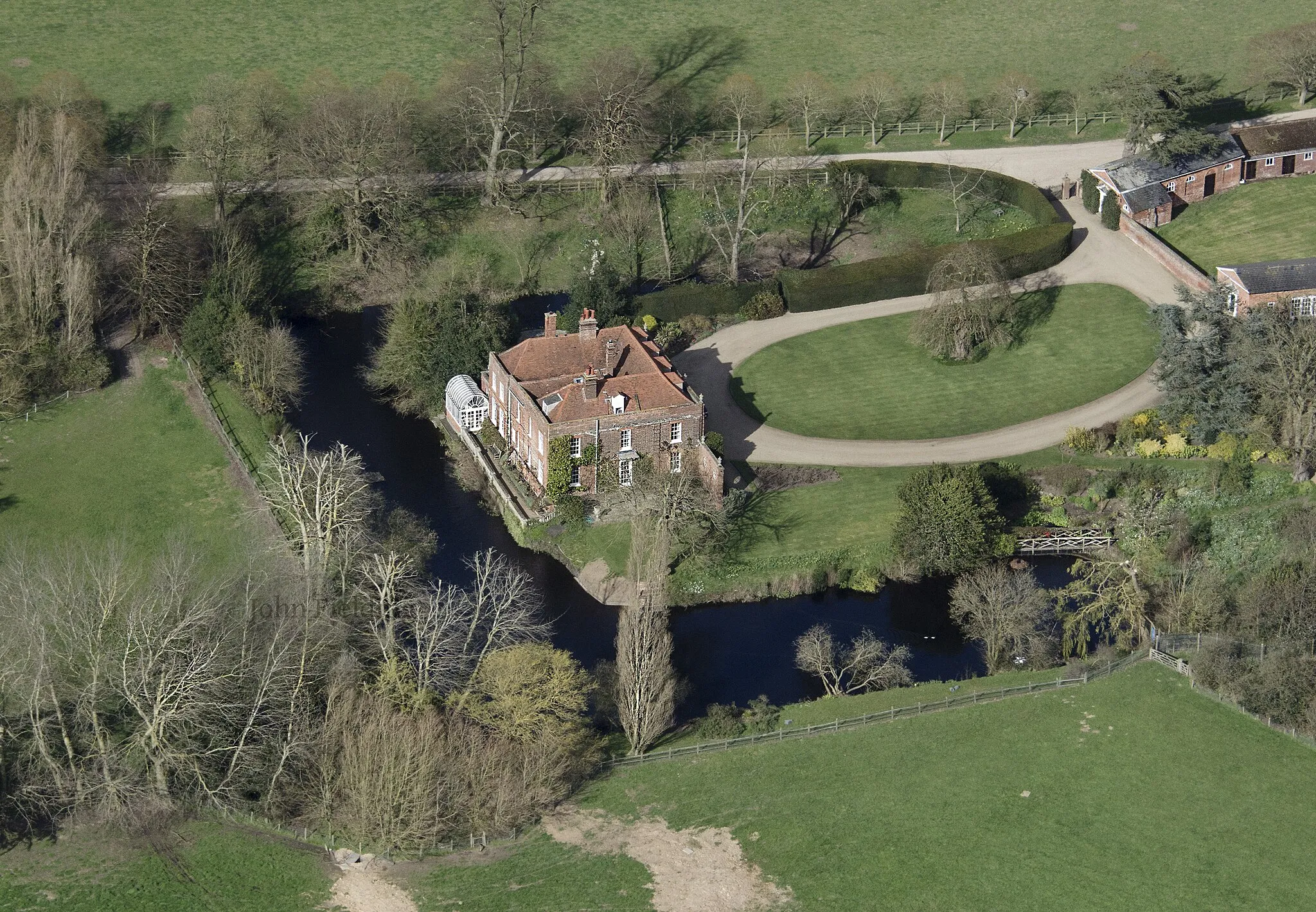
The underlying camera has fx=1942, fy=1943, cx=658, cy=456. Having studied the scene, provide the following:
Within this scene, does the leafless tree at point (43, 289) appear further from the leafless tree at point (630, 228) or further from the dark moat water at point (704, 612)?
the leafless tree at point (630, 228)

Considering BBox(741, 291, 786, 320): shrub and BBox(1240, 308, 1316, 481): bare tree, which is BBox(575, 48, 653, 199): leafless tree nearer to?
BBox(741, 291, 786, 320): shrub

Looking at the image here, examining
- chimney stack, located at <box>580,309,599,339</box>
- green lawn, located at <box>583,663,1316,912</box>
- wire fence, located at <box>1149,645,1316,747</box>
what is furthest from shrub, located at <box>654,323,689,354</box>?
wire fence, located at <box>1149,645,1316,747</box>

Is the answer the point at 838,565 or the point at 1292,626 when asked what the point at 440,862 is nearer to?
the point at 838,565

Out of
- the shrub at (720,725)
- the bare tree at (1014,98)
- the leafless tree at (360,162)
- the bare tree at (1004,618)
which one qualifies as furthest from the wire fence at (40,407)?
the bare tree at (1014,98)

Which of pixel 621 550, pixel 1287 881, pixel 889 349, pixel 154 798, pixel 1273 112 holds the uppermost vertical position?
pixel 1273 112

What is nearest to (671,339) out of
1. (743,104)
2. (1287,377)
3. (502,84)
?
(502,84)

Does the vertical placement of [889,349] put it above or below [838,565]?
above

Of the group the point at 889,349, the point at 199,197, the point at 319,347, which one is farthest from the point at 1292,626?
the point at 199,197
